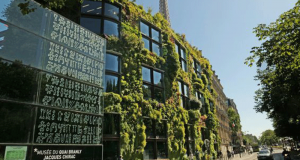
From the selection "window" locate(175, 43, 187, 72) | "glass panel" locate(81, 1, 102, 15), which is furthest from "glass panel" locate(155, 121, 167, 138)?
"glass panel" locate(81, 1, 102, 15)

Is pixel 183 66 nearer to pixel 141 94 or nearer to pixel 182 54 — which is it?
pixel 182 54

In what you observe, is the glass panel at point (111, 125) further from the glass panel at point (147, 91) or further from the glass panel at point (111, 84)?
the glass panel at point (147, 91)

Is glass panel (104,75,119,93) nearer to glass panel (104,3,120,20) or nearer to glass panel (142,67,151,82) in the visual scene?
glass panel (142,67,151,82)

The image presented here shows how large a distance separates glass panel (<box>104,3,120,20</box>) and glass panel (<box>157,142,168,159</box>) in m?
14.7

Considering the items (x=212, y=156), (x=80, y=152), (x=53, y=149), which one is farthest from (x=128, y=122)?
(x=212, y=156)

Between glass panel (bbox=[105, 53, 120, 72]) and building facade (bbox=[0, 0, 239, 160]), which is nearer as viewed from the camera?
building facade (bbox=[0, 0, 239, 160])

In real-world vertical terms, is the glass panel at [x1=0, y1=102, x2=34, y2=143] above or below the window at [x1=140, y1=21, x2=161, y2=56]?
below

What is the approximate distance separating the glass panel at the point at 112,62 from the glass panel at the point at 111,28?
247cm

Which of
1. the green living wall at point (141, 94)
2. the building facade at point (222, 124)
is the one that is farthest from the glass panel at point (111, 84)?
the building facade at point (222, 124)

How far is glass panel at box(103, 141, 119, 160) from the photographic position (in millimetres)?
18344

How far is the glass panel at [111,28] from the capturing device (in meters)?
22.2

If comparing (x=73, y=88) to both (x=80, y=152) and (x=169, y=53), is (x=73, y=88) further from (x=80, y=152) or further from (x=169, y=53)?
(x=169, y=53)

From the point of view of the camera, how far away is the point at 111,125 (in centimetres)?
1930

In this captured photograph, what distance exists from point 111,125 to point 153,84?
8656 millimetres
